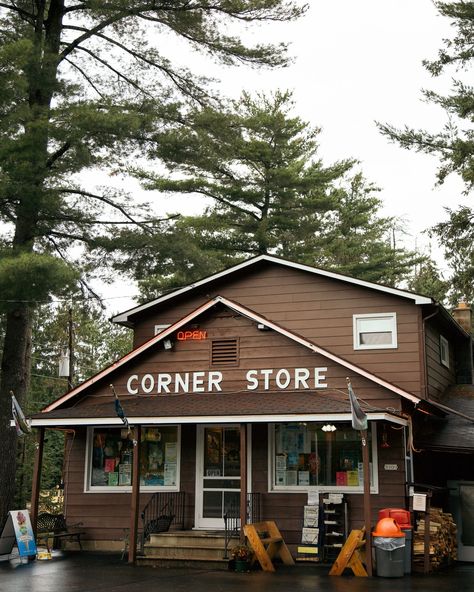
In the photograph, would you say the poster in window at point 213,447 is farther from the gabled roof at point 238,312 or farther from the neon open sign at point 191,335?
the gabled roof at point 238,312

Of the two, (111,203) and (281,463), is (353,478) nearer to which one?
(281,463)

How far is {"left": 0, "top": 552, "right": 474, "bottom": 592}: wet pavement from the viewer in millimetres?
11312

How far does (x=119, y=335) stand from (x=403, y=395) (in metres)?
42.2

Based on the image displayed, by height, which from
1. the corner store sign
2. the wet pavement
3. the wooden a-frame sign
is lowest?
the wet pavement

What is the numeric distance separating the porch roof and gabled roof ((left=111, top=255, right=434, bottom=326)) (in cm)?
289

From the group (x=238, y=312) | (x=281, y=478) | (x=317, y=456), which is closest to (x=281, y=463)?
(x=281, y=478)

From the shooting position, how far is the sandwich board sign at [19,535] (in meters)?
14.8

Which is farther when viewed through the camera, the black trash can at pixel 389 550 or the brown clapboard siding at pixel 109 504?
the brown clapboard siding at pixel 109 504

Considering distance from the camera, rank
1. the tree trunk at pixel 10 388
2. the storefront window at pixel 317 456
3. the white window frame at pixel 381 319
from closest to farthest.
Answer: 1. the storefront window at pixel 317 456
2. the white window frame at pixel 381 319
3. the tree trunk at pixel 10 388

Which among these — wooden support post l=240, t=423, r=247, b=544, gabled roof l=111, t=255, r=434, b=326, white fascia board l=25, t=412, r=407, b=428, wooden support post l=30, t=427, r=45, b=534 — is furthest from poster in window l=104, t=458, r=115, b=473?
wooden support post l=240, t=423, r=247, b=544

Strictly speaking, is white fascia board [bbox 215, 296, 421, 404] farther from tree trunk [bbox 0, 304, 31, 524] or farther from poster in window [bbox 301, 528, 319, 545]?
tree trunk [bbox 0, 304, 31, 524]

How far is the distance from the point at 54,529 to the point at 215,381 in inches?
186

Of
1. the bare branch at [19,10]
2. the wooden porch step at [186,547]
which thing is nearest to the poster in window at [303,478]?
the wooden porch step at [186,547]

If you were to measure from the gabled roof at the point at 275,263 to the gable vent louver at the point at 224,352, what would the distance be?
2.31 meters
